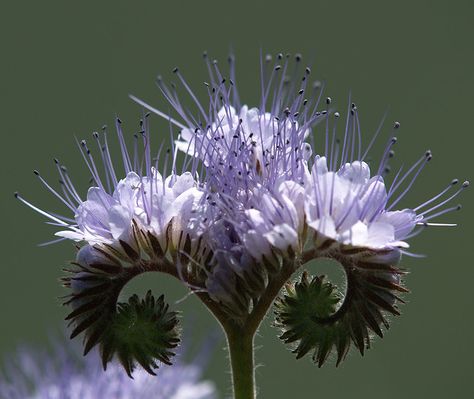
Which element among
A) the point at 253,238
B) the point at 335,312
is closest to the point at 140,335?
the point at 253,238

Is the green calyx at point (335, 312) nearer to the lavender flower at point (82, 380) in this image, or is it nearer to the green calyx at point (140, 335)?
the green calyx at point (140, 335)

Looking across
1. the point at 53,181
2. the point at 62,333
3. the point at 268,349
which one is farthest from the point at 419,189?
the point at 62,333

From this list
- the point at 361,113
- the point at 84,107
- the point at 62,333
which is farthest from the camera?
the point at 84,107

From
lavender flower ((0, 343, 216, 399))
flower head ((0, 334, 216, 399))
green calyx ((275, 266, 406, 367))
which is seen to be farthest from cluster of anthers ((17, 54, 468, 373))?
flower head ((0, 334, 216, 399))

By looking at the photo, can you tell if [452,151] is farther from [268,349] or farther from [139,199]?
[139,199]

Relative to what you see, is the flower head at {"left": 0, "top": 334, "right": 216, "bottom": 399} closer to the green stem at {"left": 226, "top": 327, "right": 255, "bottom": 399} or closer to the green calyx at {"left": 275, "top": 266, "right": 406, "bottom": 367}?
the green stem at {"left": 226, "top": 327, "right": 255, "bottom": 399}

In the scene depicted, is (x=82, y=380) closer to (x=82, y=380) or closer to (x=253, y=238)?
(x=82, y=380)

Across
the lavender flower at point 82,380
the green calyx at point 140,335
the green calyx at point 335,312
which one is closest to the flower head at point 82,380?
the lavender flower at point 82,380
